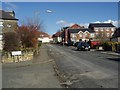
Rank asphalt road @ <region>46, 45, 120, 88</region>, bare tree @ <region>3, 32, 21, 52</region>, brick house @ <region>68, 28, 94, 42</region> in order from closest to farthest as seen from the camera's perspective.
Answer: asphalt road @ <region>46, 45, 120, 88</region> < bare tree @ <region>3, 32, 21, 52</region> < brick house @ <region>68, 28, 94, 42</region>

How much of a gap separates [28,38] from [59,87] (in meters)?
28.2

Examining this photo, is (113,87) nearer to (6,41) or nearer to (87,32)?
(6,41)

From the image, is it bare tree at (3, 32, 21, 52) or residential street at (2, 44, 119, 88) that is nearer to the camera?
residential street at (2, 44, 119, 88)

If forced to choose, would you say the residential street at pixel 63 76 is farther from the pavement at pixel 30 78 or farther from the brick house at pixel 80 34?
the brick house at pixel 80 34

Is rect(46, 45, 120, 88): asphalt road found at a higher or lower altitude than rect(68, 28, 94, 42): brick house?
lower

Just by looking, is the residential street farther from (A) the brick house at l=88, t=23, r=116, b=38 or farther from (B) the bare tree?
(A) the brick house at l=88, t=23, r=116, b=38

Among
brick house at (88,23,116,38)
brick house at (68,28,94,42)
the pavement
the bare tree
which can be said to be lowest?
the pavement

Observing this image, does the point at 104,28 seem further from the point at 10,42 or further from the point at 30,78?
the point at 30,78

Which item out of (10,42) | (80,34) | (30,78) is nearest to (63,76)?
(30,78)

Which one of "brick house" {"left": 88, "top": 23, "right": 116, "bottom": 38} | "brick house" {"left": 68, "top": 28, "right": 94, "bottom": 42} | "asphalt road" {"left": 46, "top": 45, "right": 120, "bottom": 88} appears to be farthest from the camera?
"brick house" {"left": 88, "top": 23, "right": 116, "bottom": 38}

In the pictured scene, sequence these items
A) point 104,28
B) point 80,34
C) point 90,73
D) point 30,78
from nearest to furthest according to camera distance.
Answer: point 30,78 < point 90,73 < point 80,34 < point 104,28

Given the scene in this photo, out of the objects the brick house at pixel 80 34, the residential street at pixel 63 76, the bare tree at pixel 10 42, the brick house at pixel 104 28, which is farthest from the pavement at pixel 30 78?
the brick house at pixel 104 28

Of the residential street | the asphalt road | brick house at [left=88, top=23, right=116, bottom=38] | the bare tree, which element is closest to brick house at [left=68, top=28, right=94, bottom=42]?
brick house at [left=88, top=23, right=116, bottom=38]

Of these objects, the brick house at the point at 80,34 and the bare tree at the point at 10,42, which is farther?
the brick house at the point at 80,34
